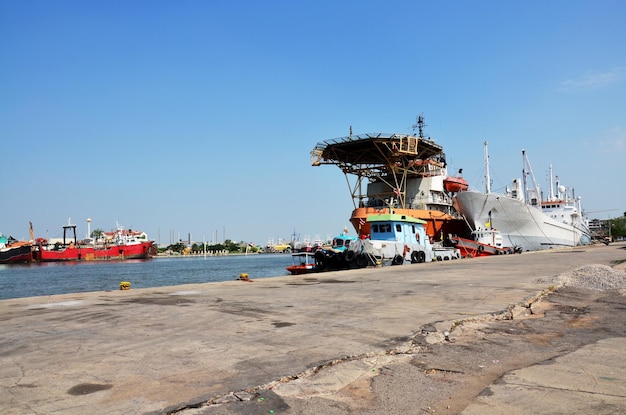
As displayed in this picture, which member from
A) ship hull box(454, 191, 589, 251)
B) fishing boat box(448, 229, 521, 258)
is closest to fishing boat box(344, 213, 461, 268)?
fishing boat box(448, 229, 521, 258)

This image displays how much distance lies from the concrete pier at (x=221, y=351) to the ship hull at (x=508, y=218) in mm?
41786

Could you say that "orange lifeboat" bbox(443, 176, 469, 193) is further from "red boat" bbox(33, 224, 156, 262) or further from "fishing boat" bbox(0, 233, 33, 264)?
"fishing boat" bbox(0, 233, 33, 264)

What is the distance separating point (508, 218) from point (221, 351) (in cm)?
5347

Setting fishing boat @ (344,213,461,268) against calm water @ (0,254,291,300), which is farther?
calm water @ (0,254,291,300)

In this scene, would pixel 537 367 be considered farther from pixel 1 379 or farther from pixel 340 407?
pixel 1 379

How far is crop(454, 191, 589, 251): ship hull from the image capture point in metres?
51.1

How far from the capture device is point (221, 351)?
600cm

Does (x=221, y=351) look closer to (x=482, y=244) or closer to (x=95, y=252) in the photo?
(x=482, y=244)

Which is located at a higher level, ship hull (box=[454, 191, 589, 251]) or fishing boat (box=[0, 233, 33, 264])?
ship hull (box=[454, 191, 589, 251])

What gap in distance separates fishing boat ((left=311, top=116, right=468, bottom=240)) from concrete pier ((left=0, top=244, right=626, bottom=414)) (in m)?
34.2

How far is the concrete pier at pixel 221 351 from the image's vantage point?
417 centimetres

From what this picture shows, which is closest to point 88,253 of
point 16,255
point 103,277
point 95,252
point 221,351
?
point 95,252

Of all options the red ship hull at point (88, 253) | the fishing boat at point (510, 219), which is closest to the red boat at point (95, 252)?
the red ship hull at point (88, 253)

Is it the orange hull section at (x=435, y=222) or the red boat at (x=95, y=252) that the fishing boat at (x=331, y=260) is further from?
the red boat at (x=95, y=252)
